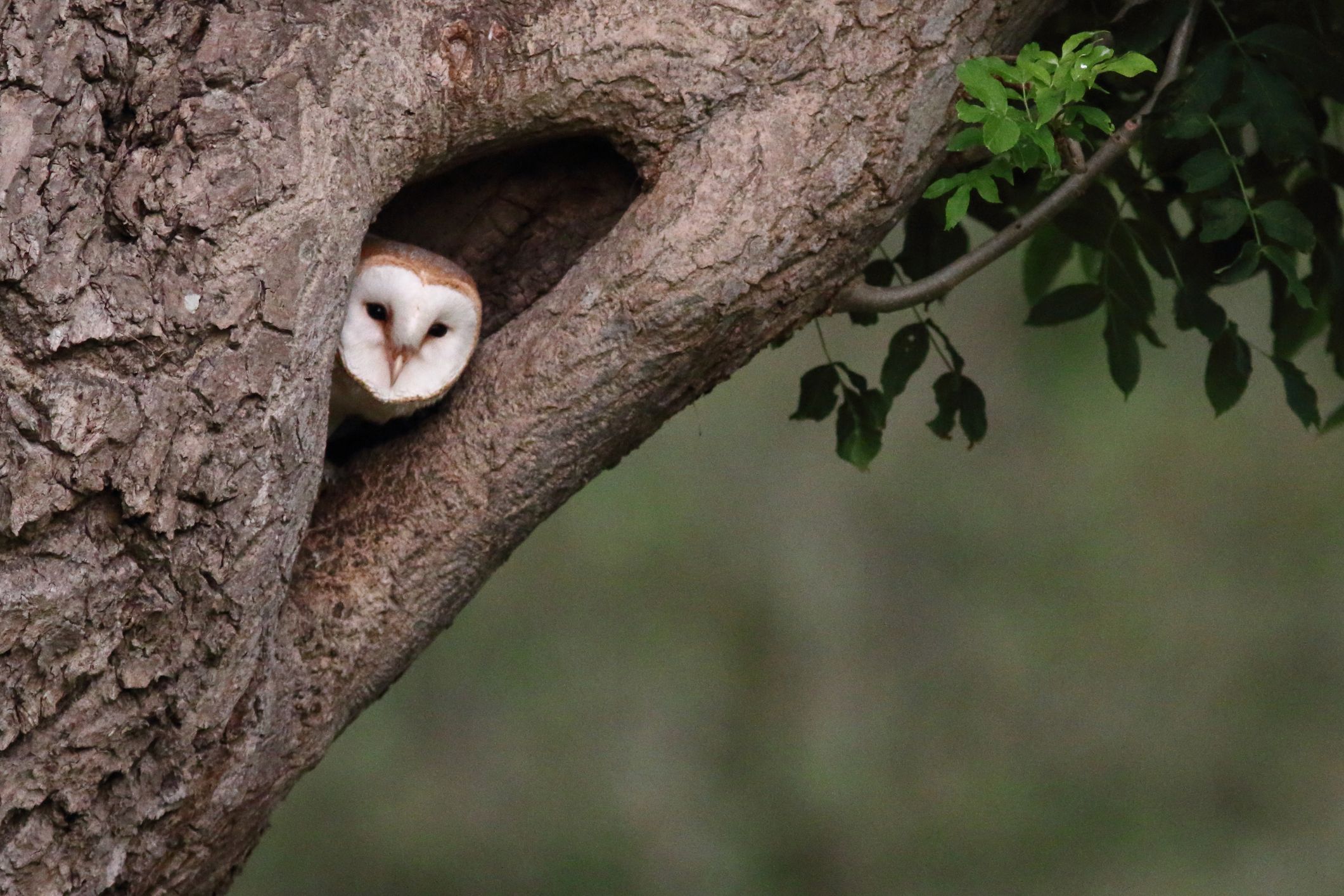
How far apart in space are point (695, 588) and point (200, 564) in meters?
4.33

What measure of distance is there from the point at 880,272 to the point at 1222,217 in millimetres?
566

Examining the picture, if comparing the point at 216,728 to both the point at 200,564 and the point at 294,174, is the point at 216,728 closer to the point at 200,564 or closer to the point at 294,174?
the point at 200,564

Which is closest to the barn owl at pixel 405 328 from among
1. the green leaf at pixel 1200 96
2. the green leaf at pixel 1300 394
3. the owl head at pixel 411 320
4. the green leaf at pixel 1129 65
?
the owl head at pixel 411 320

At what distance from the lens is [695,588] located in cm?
574

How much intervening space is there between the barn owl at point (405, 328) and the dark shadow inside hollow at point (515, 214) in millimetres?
51

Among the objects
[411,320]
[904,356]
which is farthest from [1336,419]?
[411,320]

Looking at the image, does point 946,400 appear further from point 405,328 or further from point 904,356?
point 405,328

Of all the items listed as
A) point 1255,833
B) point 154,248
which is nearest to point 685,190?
point 154,248

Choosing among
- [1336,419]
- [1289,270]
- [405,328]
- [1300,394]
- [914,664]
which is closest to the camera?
Answer: [1289,270]

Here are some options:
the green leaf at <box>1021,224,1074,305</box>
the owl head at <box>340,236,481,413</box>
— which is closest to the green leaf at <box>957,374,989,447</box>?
the green leaf at <box>1021,224,1074,305</box>

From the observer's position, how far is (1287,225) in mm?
1810

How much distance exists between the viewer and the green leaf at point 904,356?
2.19m

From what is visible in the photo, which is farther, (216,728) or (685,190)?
(685,190)

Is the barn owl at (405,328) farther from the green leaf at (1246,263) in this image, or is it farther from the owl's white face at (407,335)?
the green leaf at (1246,263)
